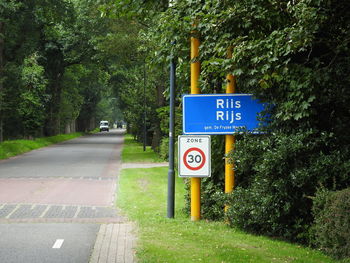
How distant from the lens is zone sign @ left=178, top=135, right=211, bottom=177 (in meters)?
10.4

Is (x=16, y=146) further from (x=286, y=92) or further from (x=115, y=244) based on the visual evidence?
(x=286, y=92)

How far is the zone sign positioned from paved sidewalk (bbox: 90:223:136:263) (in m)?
1.58

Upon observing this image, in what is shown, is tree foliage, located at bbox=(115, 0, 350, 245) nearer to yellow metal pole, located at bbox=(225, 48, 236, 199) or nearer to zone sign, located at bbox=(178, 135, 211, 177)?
yellow metal pole, located at bbox=(225, 48, 236, 199)

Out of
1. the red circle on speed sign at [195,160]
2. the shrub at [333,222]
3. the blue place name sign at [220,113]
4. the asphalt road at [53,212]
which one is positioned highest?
the blue place name sign at [220,113]

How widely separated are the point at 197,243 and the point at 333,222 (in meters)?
2.14

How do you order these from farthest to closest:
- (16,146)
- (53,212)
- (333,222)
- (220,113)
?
(16,146)
(53,212)
(220,113)
(333,222)

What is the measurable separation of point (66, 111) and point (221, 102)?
5285 centimetres

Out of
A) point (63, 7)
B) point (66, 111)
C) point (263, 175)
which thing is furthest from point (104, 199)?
point (66, 111)

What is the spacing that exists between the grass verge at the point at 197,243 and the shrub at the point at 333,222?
0.25 m

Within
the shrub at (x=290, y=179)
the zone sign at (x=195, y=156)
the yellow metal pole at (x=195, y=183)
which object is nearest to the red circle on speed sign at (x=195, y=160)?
the zone sign at (x=195, y=156)

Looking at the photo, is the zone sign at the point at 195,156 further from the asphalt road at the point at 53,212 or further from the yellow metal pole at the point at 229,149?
the asphalt road at the point at 53,212

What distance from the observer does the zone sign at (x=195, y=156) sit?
10367 millimetres

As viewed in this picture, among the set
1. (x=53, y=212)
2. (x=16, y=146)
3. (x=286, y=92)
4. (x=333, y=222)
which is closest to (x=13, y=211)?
(x=53, y=212)

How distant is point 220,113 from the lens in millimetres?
10203
